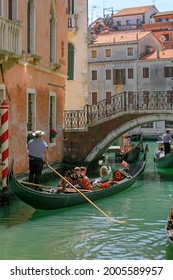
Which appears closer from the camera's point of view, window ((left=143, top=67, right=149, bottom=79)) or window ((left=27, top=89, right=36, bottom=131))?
window ((left=27, top=89, right=36, bottom=131))

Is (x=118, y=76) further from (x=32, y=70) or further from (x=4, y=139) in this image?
(x=4, y=139)

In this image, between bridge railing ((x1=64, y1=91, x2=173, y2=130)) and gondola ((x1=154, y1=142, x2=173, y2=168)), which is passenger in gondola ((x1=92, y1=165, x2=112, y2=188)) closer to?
bridge railing ((x1=64, y1=91, x2=173, y2=130))

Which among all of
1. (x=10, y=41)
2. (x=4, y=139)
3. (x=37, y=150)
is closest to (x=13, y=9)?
(x=10, y=41)

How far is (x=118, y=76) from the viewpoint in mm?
28156

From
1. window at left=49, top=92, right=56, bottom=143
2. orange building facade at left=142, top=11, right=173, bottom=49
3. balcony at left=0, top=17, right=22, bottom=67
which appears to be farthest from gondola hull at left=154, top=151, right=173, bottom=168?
orange building facade at left=142, top=11, right=173, bottom=49

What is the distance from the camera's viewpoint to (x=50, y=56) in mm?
11305

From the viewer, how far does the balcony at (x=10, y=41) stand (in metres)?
7.81

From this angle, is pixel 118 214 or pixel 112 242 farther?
pixel 118 214

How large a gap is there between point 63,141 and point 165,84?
53.7 feet

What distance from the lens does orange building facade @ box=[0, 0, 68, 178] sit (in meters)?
8.38

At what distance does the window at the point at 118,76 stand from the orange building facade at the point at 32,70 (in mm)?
15830

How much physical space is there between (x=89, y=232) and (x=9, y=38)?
3.13m
